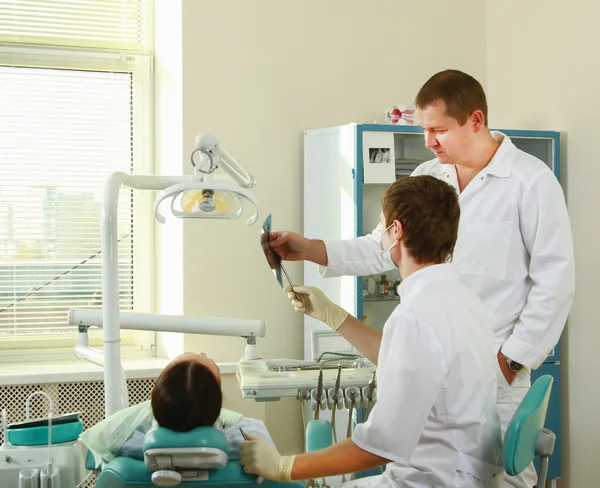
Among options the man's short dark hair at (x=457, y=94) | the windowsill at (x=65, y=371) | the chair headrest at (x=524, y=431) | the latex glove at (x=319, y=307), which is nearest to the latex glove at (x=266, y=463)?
the chair headrest at (x=524, y=431)

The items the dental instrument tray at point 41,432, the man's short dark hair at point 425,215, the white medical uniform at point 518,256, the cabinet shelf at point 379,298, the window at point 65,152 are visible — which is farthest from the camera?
the window at point 65,152

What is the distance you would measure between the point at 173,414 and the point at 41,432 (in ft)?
2.07

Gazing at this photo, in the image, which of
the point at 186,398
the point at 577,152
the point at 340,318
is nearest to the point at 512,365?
the point at 340,318

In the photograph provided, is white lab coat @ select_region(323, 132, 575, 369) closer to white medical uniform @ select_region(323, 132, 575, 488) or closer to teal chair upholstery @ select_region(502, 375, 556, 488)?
white medical uniform @ select_region(323, 132, 575, 488)

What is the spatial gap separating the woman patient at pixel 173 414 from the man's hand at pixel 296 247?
62 cm

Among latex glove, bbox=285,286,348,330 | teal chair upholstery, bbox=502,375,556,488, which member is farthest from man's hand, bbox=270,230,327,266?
teal chair upholstery, bbox=502,375,556,488

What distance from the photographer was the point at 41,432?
1999 millimetres

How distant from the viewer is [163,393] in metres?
1.58

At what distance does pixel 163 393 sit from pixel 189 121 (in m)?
1.95

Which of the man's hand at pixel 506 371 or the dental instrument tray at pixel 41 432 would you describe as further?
the man's hand at pixel 506 371

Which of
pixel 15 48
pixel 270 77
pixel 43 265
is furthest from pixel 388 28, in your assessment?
pixel 43 265

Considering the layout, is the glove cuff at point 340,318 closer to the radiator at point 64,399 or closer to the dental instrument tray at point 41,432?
the dental instrument tray at point 41,432

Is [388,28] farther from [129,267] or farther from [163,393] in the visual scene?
[163,393]

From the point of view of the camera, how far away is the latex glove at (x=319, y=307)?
213 cm
